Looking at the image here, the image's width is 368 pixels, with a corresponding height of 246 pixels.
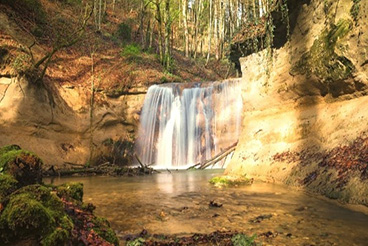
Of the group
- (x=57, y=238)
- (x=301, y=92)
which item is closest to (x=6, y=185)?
(x=57, y=238)

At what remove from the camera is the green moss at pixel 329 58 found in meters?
6.70

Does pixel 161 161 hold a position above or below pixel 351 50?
below

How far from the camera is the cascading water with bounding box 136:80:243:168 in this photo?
56.4 feet

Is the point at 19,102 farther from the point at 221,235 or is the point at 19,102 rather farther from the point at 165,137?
the point at 221,235

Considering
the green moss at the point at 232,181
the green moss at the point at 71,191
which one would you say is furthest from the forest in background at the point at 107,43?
the green moss at the point at 71,191

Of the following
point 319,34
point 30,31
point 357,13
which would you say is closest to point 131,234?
point 357,13

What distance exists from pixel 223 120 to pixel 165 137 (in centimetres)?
379

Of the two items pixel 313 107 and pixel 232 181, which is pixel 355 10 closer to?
pixel 313 107

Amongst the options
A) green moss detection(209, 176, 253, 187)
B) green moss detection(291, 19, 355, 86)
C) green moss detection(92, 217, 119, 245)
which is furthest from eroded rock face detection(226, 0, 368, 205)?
green moss detection(92, 217, 119, 245)

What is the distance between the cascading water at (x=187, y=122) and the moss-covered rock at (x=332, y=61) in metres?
9.22

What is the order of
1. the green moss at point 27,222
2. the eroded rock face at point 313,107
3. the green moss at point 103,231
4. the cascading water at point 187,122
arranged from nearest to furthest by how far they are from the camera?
the green moss at point 27,222 → the green moss at point 103,231 → the eroded rock face at point 313,107 → the cascading water at point 187,122

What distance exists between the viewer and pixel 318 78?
25.2ft

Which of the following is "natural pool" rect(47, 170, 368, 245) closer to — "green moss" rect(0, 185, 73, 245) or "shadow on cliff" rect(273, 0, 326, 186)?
"shadow on cliff" rect(273, 0, 326, 186)

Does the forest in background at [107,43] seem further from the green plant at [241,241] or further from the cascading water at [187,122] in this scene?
the green plant at [241,241]
